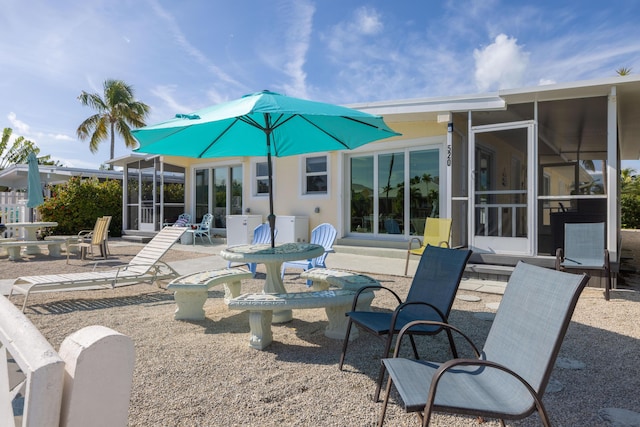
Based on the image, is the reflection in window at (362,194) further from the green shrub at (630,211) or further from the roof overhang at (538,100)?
the green shrub at (630,211)

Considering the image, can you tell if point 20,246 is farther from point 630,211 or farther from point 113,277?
point 630,211

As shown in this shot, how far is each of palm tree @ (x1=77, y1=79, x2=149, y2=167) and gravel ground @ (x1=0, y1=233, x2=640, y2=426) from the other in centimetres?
2269

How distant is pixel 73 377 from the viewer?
2.47 feet

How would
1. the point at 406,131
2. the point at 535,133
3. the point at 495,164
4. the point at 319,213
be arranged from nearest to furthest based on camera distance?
the point at 535,133 < the point at 495,164 < the point at 406,131 < the point at 319,213

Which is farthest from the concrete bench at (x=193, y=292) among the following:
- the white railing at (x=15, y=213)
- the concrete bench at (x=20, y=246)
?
the white railing at (x=15, y=213)

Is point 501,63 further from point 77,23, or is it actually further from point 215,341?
point 215,341

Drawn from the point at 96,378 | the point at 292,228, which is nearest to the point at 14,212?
the point at 292,228

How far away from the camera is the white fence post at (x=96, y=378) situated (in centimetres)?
76

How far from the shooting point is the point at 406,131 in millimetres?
8773

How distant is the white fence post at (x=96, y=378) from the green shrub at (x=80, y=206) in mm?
15353

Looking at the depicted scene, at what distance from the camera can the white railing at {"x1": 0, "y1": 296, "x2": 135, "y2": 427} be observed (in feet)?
2.38

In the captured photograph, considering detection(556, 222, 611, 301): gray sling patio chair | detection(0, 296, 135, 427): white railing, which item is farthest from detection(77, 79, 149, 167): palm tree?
detection(0, 296, 135, 427): white railing

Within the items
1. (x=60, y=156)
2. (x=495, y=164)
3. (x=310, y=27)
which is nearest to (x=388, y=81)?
(x=310, y=27)

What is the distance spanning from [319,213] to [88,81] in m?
21.9
